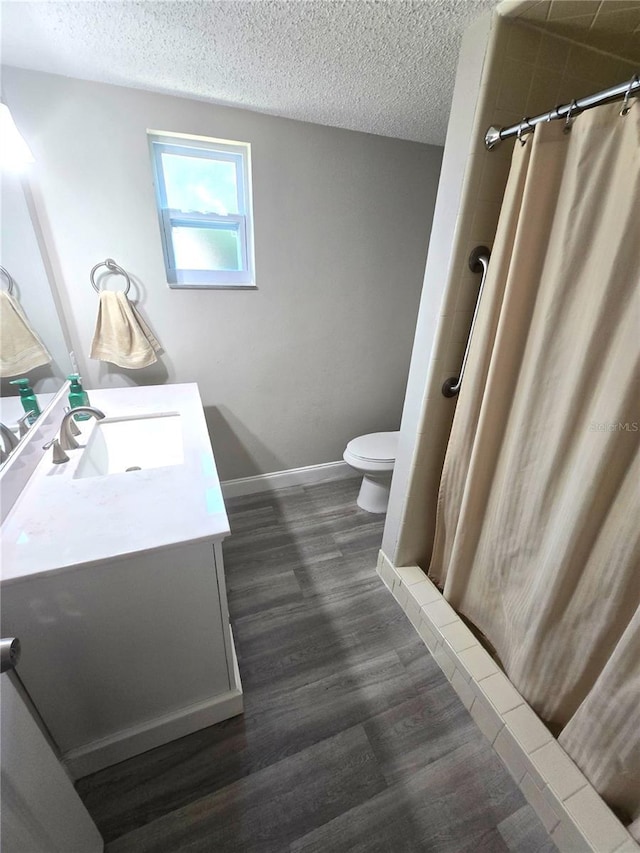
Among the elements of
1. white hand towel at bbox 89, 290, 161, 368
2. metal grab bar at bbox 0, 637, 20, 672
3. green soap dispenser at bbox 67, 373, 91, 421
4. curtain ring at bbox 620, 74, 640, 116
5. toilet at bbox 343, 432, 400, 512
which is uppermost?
curtain ring at bbox 620, 74, 640, 116

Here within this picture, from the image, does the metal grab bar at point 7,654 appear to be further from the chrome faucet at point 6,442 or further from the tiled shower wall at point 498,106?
the tiled shower wall at point 498,106

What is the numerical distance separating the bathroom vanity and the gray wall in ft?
2.98

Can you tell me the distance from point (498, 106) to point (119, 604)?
173 centimetres

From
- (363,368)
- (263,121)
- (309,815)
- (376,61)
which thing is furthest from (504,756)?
(263,121)

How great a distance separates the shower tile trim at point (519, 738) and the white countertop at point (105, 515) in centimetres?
105

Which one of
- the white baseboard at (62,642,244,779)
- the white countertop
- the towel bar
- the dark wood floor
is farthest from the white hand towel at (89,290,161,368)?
the white baseboard at (62,642,244,779)

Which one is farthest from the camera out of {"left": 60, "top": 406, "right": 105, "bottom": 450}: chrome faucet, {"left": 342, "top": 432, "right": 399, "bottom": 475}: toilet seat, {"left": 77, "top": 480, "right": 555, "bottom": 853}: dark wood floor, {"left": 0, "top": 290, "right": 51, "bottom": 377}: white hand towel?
{"left": 342, "top": 432, "right": 399, "bottom": 475}: toilet seat

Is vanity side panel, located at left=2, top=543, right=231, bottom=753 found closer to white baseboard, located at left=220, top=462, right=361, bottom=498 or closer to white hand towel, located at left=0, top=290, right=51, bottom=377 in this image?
white hand towel, located at left=0, top=290, right=51, bottom=377

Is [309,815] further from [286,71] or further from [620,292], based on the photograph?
[286,71]

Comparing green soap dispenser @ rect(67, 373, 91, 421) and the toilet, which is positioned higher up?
green soap dispenser @ rect(67, 373, 91, 421)

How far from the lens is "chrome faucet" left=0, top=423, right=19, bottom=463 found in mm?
958

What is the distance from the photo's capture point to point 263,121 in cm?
156

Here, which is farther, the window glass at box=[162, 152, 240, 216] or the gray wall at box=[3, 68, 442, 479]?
the window glass at box=[162, 152, 240, 216]

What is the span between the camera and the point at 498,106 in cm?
98
